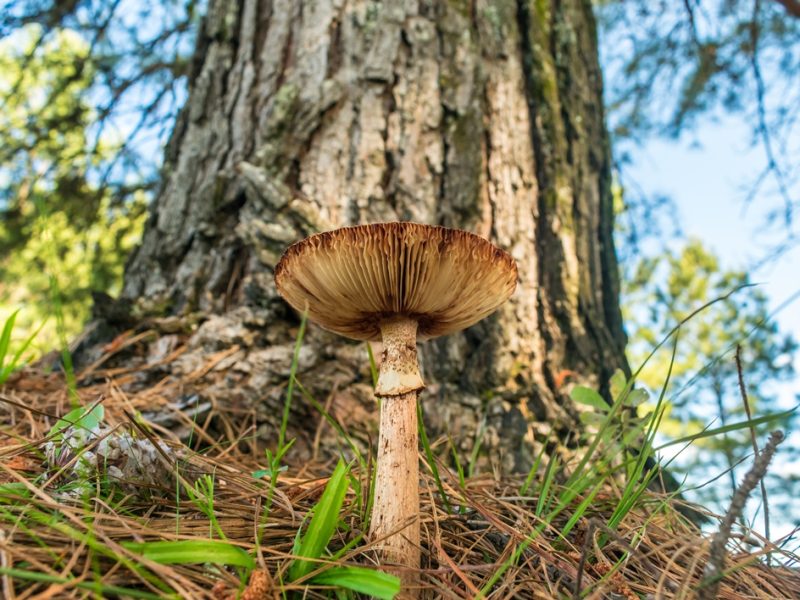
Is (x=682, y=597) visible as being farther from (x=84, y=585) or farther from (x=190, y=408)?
(x=190, y=408)

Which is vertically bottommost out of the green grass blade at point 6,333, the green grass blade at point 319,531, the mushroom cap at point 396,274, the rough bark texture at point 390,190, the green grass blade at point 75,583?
the green grass blade at point 75,583

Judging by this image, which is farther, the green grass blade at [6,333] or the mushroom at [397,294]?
the green grass blade at [6,333]

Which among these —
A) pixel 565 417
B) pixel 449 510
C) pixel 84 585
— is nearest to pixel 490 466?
pixel 565 417

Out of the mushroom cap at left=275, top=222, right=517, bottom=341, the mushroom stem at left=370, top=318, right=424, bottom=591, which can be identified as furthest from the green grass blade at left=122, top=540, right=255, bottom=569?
Result: the mushroom cap at left=275, top=222, right=517, bottom=341

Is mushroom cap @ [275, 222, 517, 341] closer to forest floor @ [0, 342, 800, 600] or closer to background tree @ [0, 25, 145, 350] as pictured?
forest floor @ [0, 342, 800, 600]

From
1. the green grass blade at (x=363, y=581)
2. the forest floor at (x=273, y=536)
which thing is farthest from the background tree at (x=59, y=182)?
the green grass blade at (x=363, y=581)

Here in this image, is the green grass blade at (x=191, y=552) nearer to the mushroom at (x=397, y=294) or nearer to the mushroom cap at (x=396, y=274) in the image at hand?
the mushroom at (x=397, y=294)
